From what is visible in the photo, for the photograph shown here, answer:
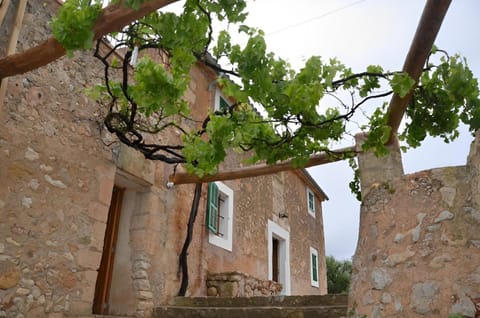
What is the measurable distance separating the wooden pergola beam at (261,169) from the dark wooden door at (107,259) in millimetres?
836

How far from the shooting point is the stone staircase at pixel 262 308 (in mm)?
4242

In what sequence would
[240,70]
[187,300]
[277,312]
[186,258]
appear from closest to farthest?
[240,70], [277,312], [187,300], [186,258]

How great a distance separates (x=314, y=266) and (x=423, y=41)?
10.3m

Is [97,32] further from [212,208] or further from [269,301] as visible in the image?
[212,208]

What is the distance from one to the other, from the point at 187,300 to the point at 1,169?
3.05 meters

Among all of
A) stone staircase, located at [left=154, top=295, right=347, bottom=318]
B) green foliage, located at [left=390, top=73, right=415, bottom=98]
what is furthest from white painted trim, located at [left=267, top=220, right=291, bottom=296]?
green foliage, located at [left=390, top=73, right=415, bottom=98]

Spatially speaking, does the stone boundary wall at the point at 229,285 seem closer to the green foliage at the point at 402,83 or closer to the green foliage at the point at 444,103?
the green foliage at the point at 444,103

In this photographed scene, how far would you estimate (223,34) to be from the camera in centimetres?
330

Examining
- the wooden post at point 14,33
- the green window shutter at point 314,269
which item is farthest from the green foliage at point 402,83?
the green window shutter at point 314,269

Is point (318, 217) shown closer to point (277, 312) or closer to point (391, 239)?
point (277, 312)

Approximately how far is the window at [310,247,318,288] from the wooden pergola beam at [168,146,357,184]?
7.20 meters

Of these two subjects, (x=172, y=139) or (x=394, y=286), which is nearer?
(x=394, y=286)

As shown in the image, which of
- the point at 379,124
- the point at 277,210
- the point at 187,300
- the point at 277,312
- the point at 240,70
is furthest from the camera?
the point at 277,210

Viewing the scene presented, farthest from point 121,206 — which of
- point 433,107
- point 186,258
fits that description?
point 433,107
